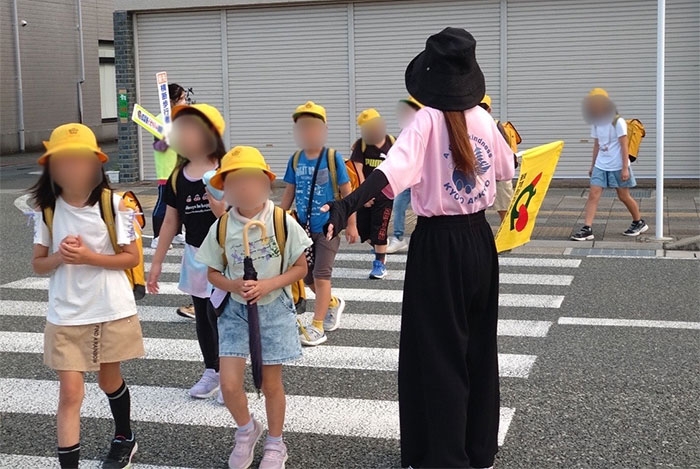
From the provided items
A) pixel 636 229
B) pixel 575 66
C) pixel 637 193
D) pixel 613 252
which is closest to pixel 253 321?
pixel 613 252

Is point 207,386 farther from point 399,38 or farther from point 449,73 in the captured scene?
point 399,38

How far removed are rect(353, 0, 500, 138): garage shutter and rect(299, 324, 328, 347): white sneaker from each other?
1023 centimetres

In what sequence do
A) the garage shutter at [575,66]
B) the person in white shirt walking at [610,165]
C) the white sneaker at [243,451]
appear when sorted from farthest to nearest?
the garage shutter at [575,66] < the person in white shirt walking at [610,165] < the white sneaker at [243,451]

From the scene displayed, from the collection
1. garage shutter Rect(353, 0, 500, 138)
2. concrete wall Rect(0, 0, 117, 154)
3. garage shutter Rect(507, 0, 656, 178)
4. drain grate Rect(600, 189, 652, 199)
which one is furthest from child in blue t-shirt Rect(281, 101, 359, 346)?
concrete wall Rect(0, 0, 117, 154)

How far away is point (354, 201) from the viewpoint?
3539mm

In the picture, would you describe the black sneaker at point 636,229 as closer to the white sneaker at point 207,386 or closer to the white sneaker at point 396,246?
the white sneaker at point 396,246

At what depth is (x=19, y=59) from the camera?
28.3 metres

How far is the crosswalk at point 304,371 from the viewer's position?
188 inches

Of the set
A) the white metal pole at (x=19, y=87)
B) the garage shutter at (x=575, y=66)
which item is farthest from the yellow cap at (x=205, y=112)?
the white metal pole at (x=19, y=87)

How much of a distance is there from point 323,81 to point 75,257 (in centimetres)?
1402

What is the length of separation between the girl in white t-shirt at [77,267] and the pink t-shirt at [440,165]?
1289 mm

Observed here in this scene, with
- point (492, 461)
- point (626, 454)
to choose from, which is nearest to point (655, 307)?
point (626, 454)

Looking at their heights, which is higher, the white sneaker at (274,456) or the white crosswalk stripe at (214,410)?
the white sneaker at (274,456)

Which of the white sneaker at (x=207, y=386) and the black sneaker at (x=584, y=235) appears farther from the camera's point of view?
the black sneaker at (x=584, y=235)
